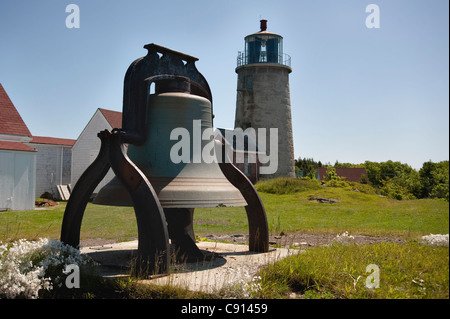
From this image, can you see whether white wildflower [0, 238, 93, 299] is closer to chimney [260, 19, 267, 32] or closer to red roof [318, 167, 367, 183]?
chimney [260, 19, 267, 32]

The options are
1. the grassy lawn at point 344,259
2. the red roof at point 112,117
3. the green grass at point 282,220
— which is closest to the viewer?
the grassy lawn at point 344,259

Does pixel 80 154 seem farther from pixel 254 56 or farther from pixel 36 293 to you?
pixel 36 293

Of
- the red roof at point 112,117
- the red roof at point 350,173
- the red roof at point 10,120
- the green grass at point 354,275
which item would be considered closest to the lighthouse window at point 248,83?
the red roof at point 112,117

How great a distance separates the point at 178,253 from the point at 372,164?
164 ft

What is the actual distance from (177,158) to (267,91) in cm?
2553

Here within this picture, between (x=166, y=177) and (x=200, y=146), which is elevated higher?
(x=200, y=146)

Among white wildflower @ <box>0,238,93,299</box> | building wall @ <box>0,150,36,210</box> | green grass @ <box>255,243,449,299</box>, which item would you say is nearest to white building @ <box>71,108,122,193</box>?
building wall @ <box>0,150,36,210</box>

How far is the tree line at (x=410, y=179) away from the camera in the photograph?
354 centimetres

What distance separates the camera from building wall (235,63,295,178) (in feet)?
100

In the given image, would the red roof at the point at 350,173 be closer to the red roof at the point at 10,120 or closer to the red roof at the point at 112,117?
the red roof at the point at 112,117

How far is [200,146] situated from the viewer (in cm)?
586

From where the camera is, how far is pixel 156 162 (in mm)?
5570

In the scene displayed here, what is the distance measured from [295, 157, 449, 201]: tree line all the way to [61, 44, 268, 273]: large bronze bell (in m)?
2.36

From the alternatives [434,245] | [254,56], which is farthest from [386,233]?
[254,56]
